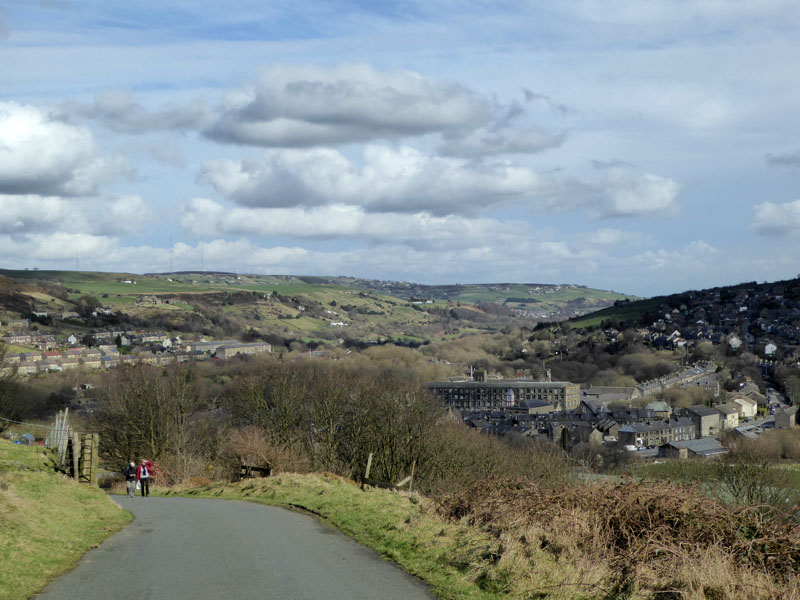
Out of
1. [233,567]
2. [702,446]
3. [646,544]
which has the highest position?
[646,544]

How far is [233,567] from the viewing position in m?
13.1

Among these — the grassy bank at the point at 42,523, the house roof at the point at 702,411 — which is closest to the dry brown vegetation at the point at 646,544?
the grassy bank at the point at 42,523

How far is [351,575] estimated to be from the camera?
1266 centimetres

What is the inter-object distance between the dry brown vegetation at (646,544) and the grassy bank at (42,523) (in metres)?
7.21

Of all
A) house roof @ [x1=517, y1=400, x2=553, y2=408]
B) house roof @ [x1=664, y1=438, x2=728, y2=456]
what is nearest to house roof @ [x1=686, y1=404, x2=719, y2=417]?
house roof @ [x1=664, y1=438, x2=728, y2=456]

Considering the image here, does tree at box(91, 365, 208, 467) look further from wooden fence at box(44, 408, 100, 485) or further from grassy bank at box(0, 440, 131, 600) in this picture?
grassy bank at box(0, 440, 131, 600)

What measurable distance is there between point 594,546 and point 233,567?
590 cm

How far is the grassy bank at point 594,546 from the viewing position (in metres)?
10.5

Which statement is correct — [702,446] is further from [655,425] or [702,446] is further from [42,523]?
[42,523]

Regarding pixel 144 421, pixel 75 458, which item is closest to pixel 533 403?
pixel 144 421

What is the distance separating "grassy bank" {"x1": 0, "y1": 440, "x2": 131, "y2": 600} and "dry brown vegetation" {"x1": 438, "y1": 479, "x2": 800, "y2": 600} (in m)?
7.21

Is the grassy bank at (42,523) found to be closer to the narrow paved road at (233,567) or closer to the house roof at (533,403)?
the narrow paved road at (233,567)

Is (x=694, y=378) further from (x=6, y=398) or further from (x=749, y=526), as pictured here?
(x=749, y=526)

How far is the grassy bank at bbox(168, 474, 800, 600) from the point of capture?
10.5m
